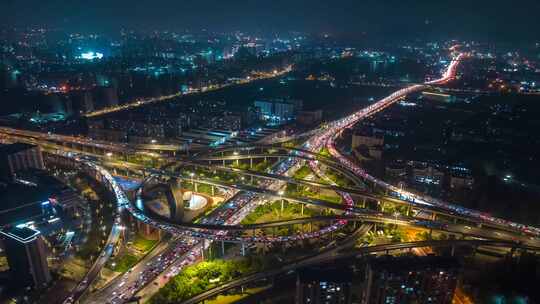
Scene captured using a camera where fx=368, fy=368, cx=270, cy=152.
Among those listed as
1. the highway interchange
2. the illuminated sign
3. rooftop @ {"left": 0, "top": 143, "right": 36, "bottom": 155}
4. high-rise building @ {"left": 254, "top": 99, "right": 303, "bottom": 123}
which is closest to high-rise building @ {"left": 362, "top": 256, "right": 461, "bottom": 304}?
the highway interchange

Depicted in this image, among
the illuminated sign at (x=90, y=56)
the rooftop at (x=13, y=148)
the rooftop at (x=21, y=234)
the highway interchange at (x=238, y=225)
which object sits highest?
the illuminated sign at (x=90, y=56)

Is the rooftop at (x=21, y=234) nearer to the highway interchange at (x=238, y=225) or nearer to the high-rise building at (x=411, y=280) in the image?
the highway interchange at (x=238, y=225)

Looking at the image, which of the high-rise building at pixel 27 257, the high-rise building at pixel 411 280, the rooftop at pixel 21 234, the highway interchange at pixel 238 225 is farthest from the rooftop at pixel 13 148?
the high-rise building at pixel 411 280

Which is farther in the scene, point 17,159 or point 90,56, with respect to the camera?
point 90,56

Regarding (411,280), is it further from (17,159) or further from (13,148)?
(13,148)

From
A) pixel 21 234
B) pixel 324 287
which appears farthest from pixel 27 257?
pixel 324 287

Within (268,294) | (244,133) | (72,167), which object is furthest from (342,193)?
(72,167)
